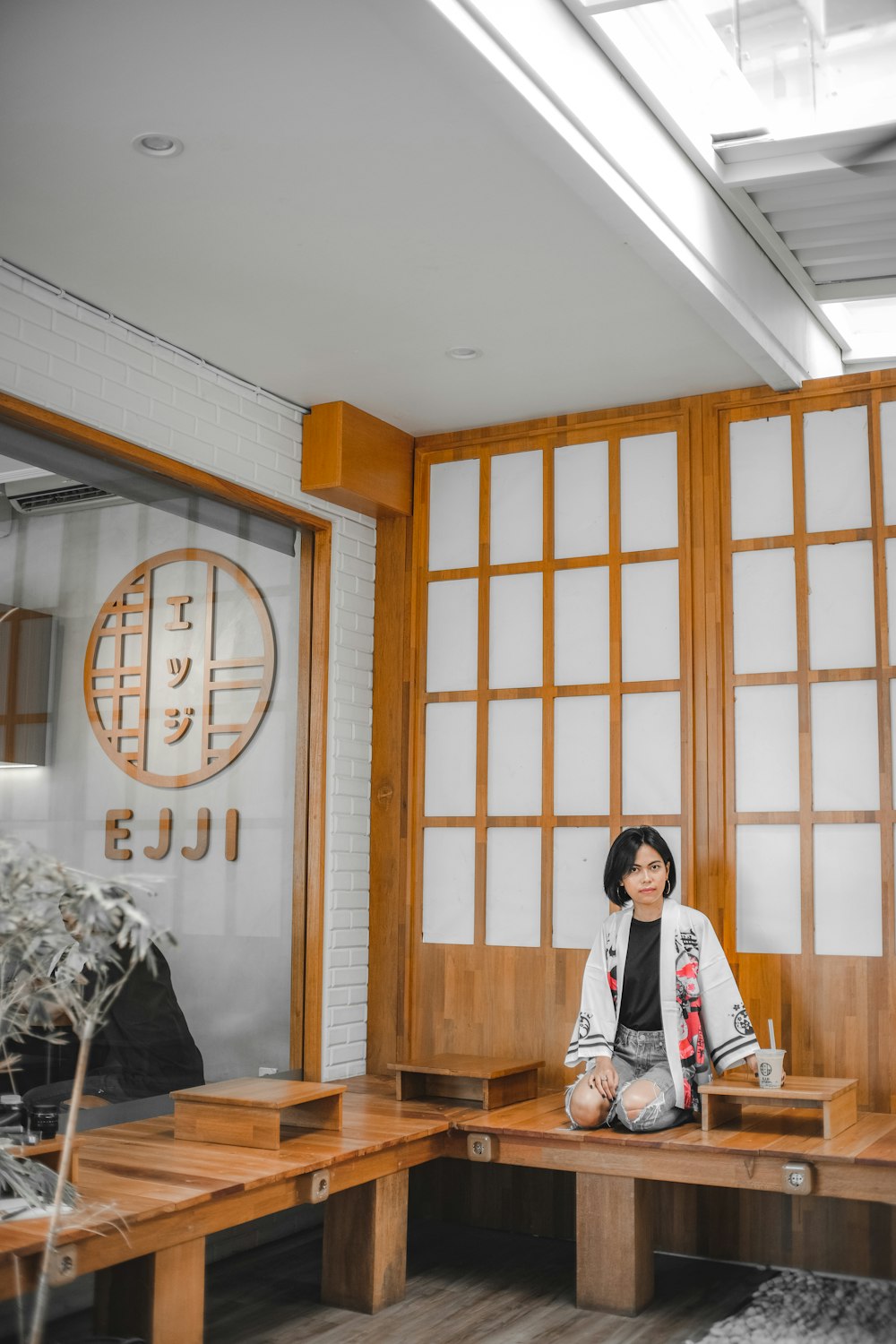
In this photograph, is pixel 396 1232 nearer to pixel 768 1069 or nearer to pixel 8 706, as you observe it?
pixel 768 1069

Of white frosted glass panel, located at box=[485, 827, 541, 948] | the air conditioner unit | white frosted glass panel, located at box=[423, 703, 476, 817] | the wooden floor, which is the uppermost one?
the air conditioner unit

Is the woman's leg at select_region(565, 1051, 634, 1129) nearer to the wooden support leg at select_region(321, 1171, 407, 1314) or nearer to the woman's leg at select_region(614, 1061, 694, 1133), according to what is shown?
the woman's leg at select_region(614, 1061, 694, 1133)

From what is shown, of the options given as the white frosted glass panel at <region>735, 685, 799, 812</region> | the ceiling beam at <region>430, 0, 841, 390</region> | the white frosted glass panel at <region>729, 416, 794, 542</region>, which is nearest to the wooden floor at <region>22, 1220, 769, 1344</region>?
the white frosted glass panel at <region>735, 685, 799, 812</region>

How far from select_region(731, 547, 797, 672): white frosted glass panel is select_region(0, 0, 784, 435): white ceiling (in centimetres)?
64

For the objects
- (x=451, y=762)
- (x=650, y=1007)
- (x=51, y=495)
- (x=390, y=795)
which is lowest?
(x=650, y=1007)

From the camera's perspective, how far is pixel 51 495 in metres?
3.72

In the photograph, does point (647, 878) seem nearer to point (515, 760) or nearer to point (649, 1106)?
point (649, 1106)

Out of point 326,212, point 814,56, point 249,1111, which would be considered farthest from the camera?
point 249,1111

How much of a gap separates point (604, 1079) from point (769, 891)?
0.88 m

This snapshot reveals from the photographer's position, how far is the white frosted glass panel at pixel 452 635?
4.95 metres

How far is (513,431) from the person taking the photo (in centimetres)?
494

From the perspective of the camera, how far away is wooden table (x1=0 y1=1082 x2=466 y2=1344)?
2795 mm

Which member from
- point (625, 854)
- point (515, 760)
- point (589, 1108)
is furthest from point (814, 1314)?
point (515, 760)

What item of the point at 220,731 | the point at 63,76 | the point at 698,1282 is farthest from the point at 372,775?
the point at 63,76
